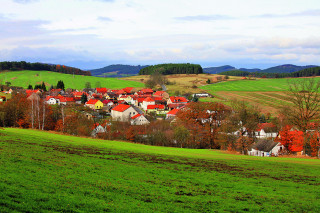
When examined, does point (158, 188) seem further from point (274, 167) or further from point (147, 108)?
point (147, 108)

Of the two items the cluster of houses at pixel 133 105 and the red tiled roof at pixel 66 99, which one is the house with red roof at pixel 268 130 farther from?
the red tiled roof at pixel 66 99

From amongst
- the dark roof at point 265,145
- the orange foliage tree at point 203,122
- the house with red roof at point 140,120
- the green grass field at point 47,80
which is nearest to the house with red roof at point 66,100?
the house with red roof at point 140,120

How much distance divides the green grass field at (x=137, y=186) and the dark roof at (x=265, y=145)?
1467 inches

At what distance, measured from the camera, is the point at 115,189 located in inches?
588

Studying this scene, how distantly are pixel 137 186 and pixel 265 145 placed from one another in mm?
51043

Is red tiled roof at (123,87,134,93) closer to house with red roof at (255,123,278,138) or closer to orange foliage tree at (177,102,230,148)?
house with red roof at (255,123,278,138)

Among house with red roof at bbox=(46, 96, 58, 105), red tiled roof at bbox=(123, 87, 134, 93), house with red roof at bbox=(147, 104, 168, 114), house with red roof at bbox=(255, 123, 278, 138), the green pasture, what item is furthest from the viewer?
red tiled roof at bbox=(123, 87, 134, 93)

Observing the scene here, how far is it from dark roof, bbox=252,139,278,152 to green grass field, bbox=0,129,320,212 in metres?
37.3

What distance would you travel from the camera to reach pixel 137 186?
16000mm

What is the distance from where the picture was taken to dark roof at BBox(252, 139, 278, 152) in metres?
58.9

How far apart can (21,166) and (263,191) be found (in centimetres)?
1483

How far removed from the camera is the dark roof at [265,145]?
58938mm

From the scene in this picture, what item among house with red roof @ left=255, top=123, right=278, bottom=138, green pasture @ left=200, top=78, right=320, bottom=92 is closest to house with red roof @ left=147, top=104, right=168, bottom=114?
green pasture @ left=200, top=78, right=320, bottom=92

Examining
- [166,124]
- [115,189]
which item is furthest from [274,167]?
[166,124]
